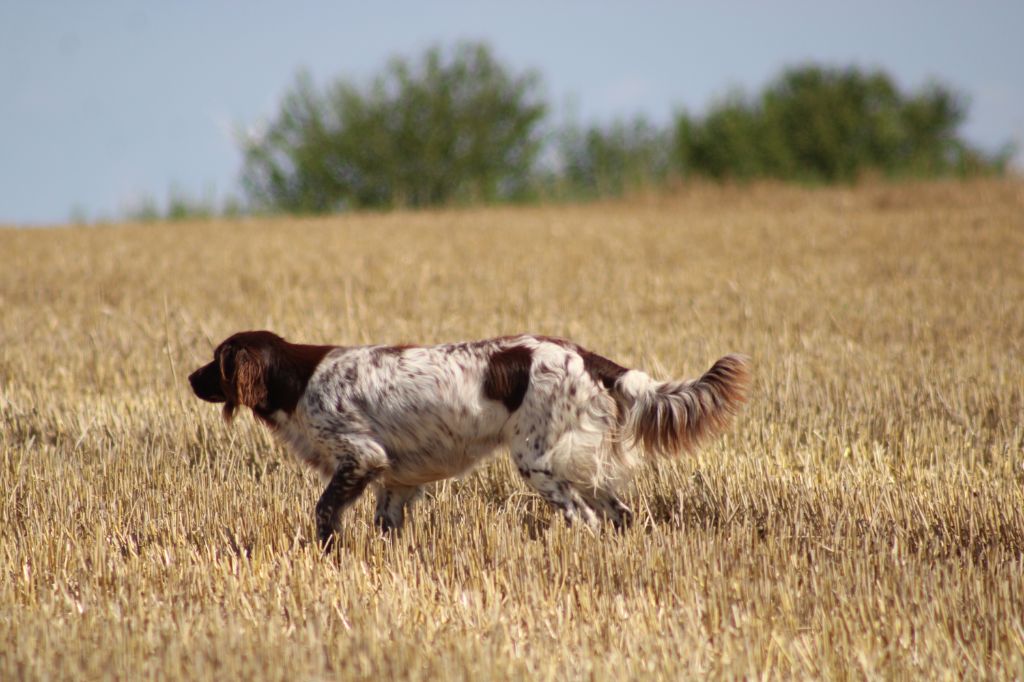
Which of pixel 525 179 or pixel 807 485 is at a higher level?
pixel 525 179

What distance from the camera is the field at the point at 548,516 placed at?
10.6 feet

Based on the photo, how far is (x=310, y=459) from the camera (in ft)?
15.4

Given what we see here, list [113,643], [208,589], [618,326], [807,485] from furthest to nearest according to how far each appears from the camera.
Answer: [618,326]
[807,485]
[208,589]
[113,643]

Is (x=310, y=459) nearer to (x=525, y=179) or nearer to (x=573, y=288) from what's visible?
(x=573, y=288)

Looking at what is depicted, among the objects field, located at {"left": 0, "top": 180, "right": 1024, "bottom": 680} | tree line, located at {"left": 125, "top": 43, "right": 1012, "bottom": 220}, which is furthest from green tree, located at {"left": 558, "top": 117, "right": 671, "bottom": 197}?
field, located at {"left": 0, "top": 180, "right": 1024, "bottom": 680}

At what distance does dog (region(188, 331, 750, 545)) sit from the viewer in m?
4.39

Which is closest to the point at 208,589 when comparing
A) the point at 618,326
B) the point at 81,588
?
the point at 81,588

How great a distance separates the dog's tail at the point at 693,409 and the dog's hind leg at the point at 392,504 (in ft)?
3.60

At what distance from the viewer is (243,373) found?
14.9ft

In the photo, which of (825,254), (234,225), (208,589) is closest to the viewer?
(208,589)

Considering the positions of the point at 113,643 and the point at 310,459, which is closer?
the point at 113,643

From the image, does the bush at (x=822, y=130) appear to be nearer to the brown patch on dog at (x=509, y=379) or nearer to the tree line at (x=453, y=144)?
the tree line at (x=453, y=144)

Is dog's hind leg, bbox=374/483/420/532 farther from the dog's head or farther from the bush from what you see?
the bush

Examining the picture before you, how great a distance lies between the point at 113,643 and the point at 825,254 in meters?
12.4
